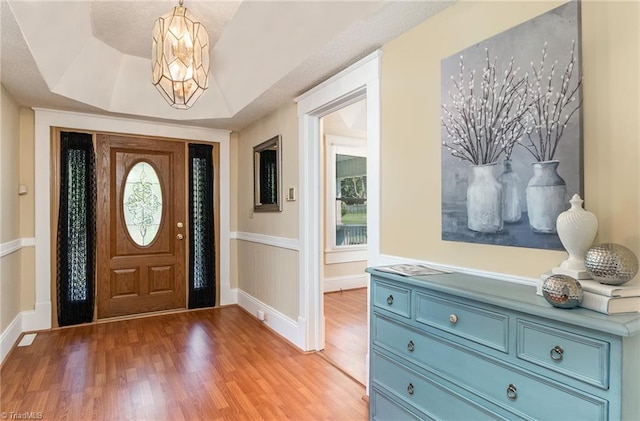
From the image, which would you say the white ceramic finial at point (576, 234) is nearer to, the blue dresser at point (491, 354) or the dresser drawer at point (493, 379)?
the blue dresser at point (491, 354)

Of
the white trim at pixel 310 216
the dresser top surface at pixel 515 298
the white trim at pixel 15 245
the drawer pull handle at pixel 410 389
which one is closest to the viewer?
the dresser top surface at pixel 515 298

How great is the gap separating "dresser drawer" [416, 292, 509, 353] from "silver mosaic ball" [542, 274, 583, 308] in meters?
0.18

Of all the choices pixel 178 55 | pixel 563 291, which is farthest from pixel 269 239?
pixel 563 291

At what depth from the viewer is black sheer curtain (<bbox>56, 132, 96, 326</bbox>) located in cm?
370

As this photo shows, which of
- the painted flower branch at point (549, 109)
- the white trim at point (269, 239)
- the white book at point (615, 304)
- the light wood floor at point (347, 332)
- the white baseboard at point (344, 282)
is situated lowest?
the light wood floor at point (347, 332)

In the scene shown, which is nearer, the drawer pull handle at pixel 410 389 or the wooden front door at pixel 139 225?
the drawer pull handle at pixel 410 389

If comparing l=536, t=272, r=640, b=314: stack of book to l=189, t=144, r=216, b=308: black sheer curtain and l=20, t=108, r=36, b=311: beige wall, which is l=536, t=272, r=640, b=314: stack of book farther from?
l=20, t=108, r=36, b=311: beige wall

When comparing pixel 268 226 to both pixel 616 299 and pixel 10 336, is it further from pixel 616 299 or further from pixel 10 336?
pixel 616 299

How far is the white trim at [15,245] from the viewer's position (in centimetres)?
293

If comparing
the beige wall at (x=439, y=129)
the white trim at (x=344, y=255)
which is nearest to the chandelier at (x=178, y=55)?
the beige wall at (x=439, y=129)

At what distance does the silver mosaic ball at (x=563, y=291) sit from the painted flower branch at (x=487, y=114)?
24.5 inches

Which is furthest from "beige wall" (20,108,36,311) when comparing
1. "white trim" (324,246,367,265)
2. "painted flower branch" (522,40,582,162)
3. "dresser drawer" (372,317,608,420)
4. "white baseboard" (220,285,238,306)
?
"painted flower branch" (522,40,582,162)

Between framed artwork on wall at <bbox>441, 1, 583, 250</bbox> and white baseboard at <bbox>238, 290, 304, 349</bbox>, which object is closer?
framed artwork on wall at <bbox>441, 1, 583, 250</bbox>

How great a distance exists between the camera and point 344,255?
540 cm
